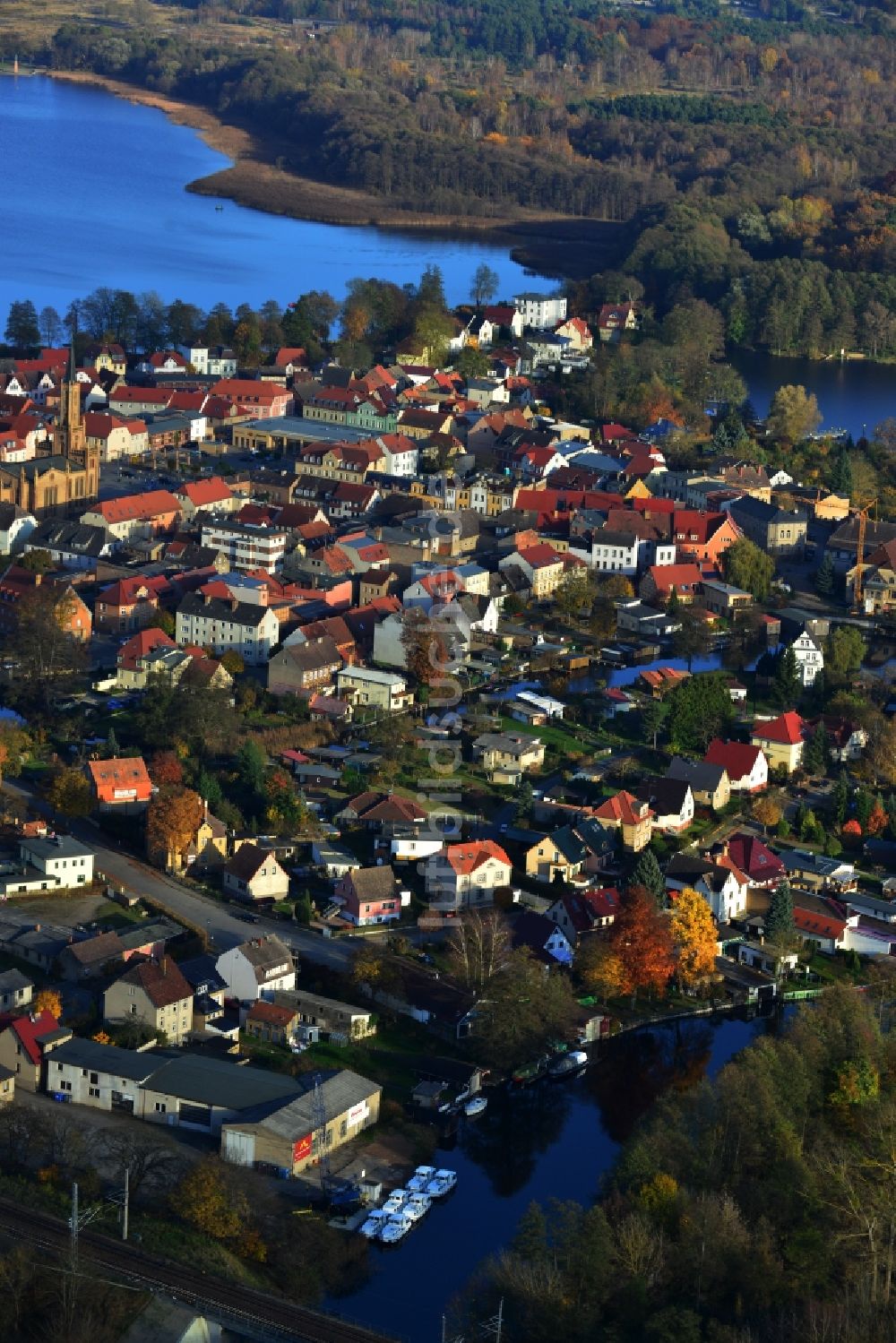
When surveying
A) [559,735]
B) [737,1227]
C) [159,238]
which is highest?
[737,1227]

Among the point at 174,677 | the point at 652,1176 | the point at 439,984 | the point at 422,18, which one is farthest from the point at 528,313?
the point at 422,18

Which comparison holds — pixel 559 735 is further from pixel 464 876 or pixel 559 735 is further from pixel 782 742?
pixel 464 876

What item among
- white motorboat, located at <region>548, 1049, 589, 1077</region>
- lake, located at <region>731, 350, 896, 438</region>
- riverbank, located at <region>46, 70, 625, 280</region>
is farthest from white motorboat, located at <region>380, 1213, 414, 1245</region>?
riverbank, located at <region>46, 70, 625, 280</region>

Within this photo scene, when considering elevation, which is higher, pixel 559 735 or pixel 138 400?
pixel 138 400

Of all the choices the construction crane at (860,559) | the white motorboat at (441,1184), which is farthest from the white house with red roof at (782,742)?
the white motorboat at (441,1184)

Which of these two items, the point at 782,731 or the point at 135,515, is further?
the point at 135,515

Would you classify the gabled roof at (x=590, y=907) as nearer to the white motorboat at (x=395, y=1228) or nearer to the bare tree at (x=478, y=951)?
the bare tree at (x=478, y=951)

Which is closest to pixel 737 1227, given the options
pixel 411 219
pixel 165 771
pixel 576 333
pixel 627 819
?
pixel 627 819
